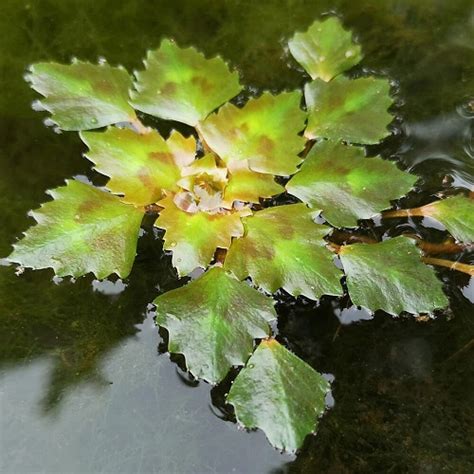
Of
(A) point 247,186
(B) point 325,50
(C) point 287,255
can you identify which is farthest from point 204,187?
(B) point 325,50

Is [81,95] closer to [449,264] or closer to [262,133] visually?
[262,133]

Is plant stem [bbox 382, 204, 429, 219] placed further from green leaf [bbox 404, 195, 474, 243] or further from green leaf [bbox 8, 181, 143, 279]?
green leaf [bbox 8, 181, 143, 279]

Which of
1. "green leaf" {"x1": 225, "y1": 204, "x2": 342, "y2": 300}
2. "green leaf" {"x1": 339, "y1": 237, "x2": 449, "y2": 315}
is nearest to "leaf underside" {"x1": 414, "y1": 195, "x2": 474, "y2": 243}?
"green leaf" {"x1": 339, "y1": 237, "x2": 449, "y2": 315}

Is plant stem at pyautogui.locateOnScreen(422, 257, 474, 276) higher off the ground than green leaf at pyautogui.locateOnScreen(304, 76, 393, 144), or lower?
lower

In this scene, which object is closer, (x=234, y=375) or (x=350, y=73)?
(x=234, y=375)

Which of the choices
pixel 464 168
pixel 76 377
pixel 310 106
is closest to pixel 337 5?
pixel 310 106

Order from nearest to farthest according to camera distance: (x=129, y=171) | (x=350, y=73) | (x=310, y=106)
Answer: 1. (x=129, y=171)
2. (x=310, y=106)
3. (x=350, y=73)

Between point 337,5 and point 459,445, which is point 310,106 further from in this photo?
→ point 459,445
